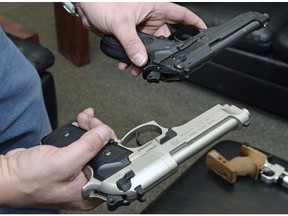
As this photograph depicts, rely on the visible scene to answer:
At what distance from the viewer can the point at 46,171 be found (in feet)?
1.91

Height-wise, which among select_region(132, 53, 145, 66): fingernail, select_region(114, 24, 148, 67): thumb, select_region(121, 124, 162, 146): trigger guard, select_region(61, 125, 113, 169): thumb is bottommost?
select_region(121, 124, 162, 146): trigger guard

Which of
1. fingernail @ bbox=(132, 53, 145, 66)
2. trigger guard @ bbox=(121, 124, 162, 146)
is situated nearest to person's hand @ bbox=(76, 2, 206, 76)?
fingernail @ bbox=(132, 53, 145, 66)

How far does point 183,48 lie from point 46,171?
0.33m

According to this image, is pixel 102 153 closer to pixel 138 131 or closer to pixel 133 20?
pixel 138 131

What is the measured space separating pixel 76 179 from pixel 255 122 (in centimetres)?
112

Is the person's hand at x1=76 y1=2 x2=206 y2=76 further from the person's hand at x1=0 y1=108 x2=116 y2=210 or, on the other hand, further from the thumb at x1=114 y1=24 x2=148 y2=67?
the person's hand at x1=0 y1=108 x2=116 y2=210

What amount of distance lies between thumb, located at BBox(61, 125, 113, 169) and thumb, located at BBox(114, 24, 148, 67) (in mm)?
177

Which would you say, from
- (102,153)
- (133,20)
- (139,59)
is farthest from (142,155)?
(133,20)

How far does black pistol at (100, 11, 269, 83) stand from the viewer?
2.35 feet

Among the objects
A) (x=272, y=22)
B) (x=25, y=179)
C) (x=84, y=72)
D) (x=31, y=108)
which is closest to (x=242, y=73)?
(x=272, y=22)

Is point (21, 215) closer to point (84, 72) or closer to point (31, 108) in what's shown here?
point (31, 108)

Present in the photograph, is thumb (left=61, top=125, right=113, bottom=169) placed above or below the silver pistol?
above

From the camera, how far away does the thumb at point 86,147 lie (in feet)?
1.92

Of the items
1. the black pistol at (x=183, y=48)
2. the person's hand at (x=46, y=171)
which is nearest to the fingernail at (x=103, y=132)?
the person's hand at (x=46, y=171)
